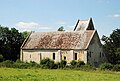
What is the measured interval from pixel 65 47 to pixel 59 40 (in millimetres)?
3119

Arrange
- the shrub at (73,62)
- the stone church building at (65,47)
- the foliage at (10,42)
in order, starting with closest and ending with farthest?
the shrub at (73,62) → the stone church building at (65,47) → the foliage at (10,42)

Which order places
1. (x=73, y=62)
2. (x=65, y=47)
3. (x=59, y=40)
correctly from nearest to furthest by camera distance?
(x=73, y=62) < (x=65, y=47) < (x=59, y=40)

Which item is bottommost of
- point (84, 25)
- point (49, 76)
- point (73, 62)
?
point (49, 76)

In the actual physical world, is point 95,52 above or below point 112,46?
below

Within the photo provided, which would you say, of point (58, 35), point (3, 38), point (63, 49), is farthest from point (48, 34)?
point (3, 38)

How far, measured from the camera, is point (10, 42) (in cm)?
7512

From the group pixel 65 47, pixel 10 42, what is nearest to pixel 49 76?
pixel 65 47

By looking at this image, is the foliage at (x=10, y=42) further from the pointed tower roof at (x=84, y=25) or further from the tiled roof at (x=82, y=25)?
the tiled roof at (x=82, y=25)

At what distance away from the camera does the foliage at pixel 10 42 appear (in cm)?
7150

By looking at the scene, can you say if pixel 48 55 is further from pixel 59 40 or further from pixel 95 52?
pixel 95 52

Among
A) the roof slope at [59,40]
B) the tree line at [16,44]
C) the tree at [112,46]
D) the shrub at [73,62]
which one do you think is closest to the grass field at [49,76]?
the shrub at [73,62]

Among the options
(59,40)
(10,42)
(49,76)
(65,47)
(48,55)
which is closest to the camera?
(49,76)

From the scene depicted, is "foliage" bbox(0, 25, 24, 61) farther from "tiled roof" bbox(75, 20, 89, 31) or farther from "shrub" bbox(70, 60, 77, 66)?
"shrub" bbox(70, 60, 77, 66)

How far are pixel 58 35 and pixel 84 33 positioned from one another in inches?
249
